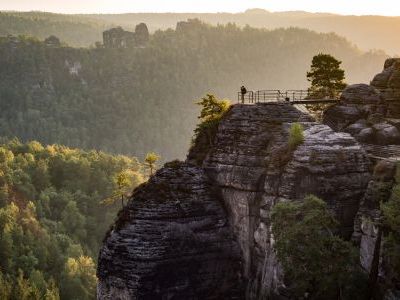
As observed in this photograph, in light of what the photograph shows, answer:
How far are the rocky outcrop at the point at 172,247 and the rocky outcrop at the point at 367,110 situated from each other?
12161 mm

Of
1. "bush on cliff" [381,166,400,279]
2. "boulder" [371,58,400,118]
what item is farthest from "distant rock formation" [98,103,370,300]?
"bush on cliff" [381,166,400,279]

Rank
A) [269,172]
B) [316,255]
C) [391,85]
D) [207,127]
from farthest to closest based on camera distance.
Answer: [207,127], [391,85], [269,172], [316,255]

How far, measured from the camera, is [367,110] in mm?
46094

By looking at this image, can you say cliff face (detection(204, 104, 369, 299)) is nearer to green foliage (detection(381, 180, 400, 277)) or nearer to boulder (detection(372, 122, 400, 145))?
boulder (detection(372, 122, 400, 145))

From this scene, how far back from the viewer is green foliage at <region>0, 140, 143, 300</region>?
93.7 m

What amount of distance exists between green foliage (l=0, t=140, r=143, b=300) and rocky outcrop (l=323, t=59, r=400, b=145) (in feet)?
79.1

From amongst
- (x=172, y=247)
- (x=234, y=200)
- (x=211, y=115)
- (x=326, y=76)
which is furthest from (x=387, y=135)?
(x=172, y=247)

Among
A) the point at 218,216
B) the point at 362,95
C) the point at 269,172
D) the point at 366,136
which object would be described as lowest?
the point at 218,216

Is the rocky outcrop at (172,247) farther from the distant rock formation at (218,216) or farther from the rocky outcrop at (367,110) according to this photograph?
the rocky outcrop at (367,110)

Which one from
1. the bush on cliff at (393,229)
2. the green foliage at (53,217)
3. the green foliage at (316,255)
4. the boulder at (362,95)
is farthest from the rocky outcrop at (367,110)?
the green foliage at (53,217)

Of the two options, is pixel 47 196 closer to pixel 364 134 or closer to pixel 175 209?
pixel 175 209

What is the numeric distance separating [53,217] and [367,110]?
8715cm

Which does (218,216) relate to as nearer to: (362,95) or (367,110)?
(367,110)

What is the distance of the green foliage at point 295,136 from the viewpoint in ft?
129
